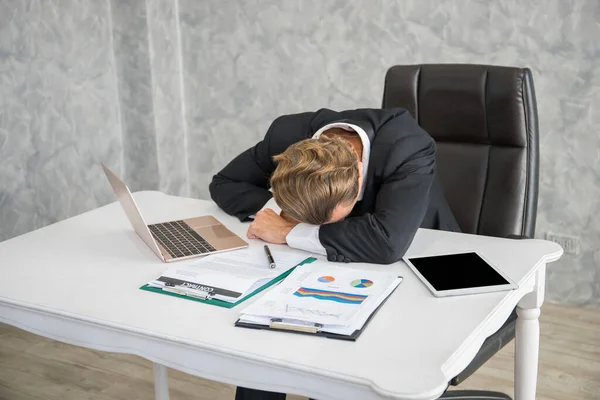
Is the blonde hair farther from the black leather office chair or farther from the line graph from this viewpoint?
the black leather office chair

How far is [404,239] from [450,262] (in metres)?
0.12

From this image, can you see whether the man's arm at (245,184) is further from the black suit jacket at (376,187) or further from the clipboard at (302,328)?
the clipboard at (302,328)

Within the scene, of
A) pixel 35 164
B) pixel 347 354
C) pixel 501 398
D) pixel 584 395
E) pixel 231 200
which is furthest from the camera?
pixel 35 164

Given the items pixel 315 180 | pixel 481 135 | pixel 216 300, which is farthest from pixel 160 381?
pixel 481 135

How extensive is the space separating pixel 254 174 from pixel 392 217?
582 millimetres

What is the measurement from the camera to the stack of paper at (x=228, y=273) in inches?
56.8

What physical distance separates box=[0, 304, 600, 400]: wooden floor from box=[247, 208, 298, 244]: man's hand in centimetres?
86

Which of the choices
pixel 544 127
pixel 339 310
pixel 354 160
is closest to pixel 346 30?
pixel 544 127

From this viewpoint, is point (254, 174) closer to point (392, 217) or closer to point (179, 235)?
point (179, 235)

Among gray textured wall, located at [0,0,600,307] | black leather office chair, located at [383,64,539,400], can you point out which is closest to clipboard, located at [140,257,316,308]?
black leather office chair, located at [383,64,539,400]

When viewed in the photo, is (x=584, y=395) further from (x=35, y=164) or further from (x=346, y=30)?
(x=35, y=164)

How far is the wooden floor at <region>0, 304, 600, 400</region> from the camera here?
7.95 ft

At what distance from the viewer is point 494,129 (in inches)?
82.9

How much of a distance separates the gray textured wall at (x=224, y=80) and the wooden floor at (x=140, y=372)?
416 mm
